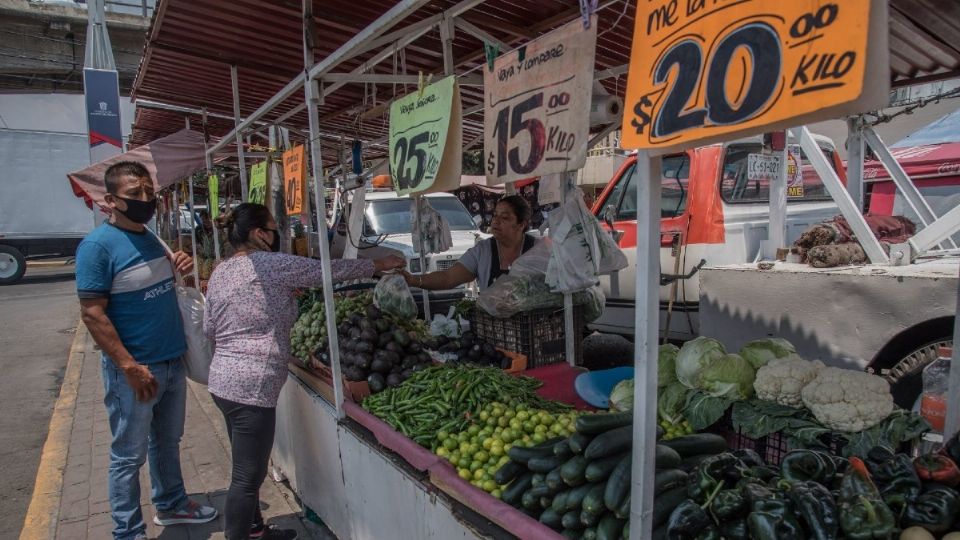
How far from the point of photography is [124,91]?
19.8 m

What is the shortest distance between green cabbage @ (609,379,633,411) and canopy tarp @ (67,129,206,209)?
6.49 m

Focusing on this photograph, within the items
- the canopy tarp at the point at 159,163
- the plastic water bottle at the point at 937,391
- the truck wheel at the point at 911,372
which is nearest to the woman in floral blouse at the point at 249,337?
the plastic water bottle at the point at 937,391

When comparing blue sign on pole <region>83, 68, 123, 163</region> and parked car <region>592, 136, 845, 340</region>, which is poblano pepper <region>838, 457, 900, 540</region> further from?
blue sign on pole <region>83, 68, 123, 163</region>

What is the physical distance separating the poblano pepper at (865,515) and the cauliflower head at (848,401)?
30.9 inches

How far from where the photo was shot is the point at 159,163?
7.26m

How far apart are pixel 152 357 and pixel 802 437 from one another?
3.51 meters

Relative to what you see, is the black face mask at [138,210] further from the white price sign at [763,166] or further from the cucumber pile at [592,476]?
the white price sign at [763,166]

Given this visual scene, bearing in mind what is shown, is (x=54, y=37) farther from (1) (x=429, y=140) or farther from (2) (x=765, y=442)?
(2) (x=765, y=442)

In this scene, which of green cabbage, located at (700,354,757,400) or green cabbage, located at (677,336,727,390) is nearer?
green cabbage, located at (700,354,757,400)

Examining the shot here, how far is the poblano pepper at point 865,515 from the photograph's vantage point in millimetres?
1544

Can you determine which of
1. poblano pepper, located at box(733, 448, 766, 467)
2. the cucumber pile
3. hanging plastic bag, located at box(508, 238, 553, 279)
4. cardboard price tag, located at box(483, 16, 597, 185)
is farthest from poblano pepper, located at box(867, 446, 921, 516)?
hanging plastic bag, located at box(508, 238, 553, 279)

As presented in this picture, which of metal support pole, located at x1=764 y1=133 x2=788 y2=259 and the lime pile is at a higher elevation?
metal support pole, located at x1=764 y1=133 x2=788 y2=259

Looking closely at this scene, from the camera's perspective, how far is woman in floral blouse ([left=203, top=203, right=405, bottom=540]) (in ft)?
10.3

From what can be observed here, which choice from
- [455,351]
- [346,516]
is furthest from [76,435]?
[455,351]
